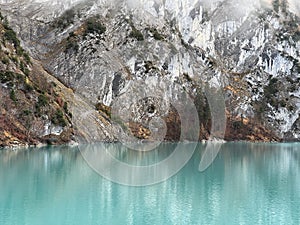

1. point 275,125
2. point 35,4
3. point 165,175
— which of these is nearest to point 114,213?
point 165,175

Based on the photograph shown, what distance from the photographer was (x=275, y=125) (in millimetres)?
189875

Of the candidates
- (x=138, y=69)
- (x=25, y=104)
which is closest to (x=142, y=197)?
(x=25, y=104)

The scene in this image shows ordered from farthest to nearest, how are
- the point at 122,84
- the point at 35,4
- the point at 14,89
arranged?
the point at 35,4 → the point at 122,84 → the point at 14,89

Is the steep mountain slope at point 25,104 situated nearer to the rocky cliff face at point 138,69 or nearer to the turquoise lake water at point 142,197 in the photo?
the rocky cliff face at point 138,69

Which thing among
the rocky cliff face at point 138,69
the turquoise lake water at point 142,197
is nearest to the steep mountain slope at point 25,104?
the rocky cliff face at point 138,69

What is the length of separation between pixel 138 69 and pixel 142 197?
107912mm

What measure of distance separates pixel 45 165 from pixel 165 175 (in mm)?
18581

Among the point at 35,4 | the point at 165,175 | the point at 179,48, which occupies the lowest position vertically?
the point at 165,175

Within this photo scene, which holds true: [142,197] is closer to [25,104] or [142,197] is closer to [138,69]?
[25,104]

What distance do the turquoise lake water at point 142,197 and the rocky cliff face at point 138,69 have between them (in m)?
52.6

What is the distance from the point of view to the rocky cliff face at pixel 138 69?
5343 inches

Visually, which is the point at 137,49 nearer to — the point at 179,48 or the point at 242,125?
the point at 179,48

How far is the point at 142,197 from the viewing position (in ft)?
146

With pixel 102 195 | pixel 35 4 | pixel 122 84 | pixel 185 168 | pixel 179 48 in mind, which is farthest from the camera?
pixel 179 48
